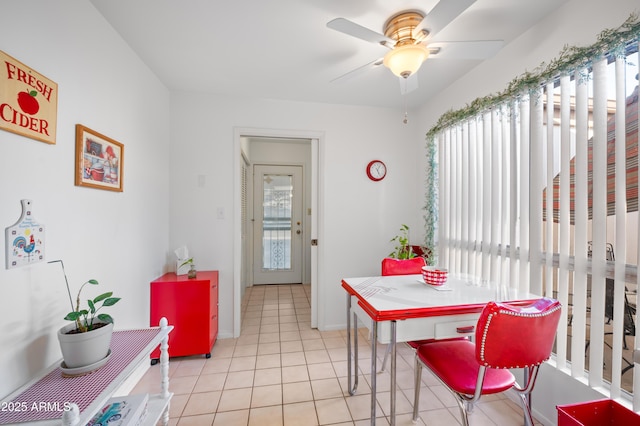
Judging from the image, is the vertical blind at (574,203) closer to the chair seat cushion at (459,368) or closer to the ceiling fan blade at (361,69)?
the chair seat cushion at (459,368)

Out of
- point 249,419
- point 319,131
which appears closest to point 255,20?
point 319,131

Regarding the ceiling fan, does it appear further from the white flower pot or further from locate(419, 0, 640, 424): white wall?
the white flower pot

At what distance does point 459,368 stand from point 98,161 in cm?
236

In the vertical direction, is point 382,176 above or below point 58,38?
below

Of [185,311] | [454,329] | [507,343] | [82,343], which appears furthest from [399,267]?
[82,343]

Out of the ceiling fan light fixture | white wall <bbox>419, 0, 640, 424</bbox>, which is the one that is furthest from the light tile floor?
the ceiling fan light fixture

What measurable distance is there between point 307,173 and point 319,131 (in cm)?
184

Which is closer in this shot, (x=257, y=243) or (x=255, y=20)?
(x=255, y=20)

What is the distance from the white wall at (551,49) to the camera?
141 centimetres

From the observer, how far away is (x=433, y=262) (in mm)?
2846

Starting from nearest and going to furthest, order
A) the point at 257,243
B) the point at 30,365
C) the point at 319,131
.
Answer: the point at 30,365
the point at 319,131
the point at 257,243

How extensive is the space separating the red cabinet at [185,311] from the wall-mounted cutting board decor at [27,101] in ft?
4.60

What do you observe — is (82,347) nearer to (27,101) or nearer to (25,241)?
(25,241)

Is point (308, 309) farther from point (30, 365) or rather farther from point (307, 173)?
point (30, 365)
